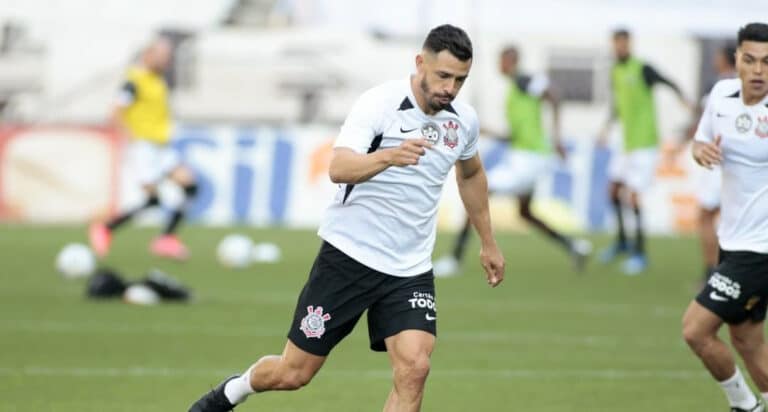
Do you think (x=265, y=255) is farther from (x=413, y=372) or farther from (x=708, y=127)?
(x=413, y=372)

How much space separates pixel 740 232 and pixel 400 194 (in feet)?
7.13

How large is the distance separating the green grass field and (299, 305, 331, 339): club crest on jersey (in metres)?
1.73

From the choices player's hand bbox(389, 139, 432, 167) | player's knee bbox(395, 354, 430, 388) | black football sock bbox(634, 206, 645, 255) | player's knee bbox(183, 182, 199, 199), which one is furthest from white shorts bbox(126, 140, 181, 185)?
player's hand bbox(389, 139, 432, 167)

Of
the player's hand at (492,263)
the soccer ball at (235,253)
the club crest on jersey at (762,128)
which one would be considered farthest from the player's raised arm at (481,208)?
the soccer ball at (235,253)

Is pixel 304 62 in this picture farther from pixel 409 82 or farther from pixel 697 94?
pixel 409 82

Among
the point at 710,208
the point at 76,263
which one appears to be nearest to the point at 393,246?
the point at 710,208

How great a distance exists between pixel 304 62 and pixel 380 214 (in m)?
24.8

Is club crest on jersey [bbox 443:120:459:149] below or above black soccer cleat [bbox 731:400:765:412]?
above

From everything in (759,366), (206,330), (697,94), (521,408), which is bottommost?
(697,94)

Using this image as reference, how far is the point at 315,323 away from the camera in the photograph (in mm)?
7668

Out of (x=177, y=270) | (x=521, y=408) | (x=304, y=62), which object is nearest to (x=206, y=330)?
(x=521, y=408)

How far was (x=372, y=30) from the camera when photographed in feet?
107

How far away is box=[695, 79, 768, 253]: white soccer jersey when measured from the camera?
→ 341 inches

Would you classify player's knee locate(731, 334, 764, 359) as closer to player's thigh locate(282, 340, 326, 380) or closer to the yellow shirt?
player's thigh locate(282, 340, 326, 380)
